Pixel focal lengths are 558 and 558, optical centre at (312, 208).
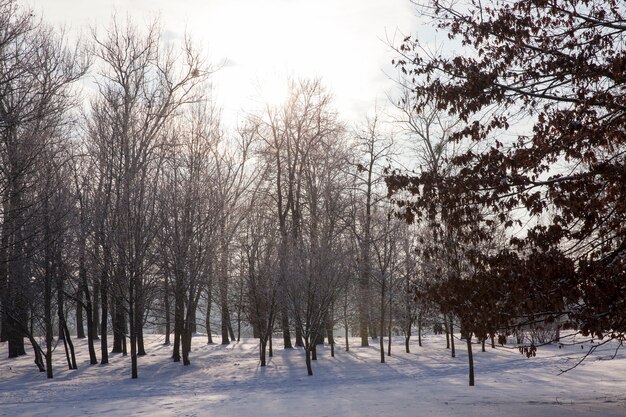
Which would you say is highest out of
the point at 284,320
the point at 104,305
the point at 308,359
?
the point at 104,305

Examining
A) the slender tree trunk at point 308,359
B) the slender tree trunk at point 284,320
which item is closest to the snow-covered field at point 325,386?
the slender tree trunk at point 308,359

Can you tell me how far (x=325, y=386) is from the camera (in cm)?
1581

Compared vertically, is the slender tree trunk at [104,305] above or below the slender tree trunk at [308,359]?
above

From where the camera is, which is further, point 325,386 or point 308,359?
point 308,359

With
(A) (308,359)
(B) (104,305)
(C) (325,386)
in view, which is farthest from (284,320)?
(C) (325,386)

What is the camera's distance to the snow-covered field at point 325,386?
35.7ft

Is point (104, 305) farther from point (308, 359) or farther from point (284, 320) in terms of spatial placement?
point (308, 359)

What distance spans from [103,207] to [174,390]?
27.0 feet

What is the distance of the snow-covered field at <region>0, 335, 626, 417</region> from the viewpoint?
10.9 metres

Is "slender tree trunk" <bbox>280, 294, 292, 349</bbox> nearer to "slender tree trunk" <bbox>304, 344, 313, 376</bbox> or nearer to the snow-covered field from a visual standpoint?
the snow-covered field

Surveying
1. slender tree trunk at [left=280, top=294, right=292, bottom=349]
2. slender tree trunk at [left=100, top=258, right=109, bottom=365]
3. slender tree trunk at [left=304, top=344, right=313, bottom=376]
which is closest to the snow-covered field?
slender tree trunk at [left=304, top=344, right=313, bottom=376]

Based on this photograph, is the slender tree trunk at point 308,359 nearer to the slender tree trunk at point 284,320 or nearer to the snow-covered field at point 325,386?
the snow-covered field at point 325,386

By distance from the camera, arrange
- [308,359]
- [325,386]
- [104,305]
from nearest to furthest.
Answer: [325,386]
[308,359]
[104,305]

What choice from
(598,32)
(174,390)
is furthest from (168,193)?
(598,32)
